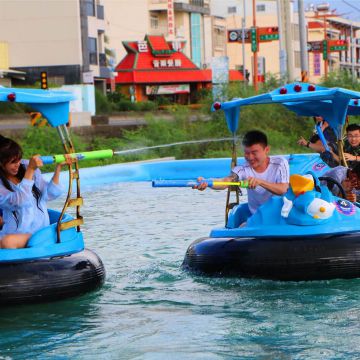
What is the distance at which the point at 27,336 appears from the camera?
6930 mm

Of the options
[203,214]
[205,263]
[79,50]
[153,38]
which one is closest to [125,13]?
[153,38]

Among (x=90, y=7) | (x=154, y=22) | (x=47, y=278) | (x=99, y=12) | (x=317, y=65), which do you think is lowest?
(x=47, y=278)

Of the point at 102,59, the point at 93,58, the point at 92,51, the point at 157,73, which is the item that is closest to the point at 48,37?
the point at 92,51

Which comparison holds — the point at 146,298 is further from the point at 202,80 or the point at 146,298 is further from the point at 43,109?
the point at 202,80

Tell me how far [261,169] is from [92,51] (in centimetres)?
4728

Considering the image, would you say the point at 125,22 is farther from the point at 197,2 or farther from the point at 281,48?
the point at 281,48

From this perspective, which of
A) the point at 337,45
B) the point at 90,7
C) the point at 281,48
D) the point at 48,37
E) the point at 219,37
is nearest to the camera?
the point at 281,48

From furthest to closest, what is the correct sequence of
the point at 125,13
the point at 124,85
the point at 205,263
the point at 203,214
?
the point at 125,13
the point at 124,85
the point at 203,214
the point at 205,263

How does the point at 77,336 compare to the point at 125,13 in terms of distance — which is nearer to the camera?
the point at 77,336

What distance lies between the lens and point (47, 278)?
25.4 ft

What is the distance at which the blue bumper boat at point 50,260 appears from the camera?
7633 mm

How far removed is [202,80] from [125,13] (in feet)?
32.8

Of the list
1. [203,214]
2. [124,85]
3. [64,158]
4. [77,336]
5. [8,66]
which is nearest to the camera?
[77,336]

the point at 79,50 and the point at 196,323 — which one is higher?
the point at 79,50
